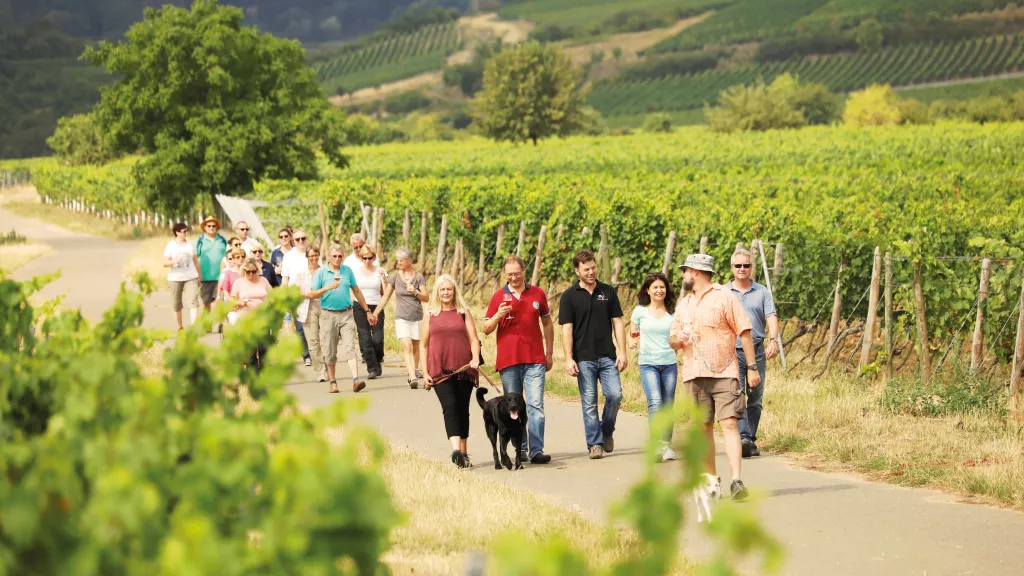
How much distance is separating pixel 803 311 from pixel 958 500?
23.4 feet

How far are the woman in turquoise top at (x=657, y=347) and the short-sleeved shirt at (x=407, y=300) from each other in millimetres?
4038

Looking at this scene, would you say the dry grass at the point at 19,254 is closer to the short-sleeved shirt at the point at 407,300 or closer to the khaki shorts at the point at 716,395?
the short-sleeved shirt at the point at 407,300

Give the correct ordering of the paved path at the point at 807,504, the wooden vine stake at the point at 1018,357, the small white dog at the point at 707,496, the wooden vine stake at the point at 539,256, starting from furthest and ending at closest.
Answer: the wooden vine stake at the point at 539,256, the wooden vine stake at the point at 1018,357, the small white dog at the point at 707,496, the paved path at the point at 807,504

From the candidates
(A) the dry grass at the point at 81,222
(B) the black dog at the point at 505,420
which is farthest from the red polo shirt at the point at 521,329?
(A) the dry grass at the point at 81,222

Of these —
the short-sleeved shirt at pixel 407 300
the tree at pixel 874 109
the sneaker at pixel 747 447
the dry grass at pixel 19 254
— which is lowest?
the dry grass at pixel 19 254

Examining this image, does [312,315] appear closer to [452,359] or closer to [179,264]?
[179,264]

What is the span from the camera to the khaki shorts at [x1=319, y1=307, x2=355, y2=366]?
1457cm

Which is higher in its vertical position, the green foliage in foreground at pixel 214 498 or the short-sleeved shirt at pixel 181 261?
the green foliage in foreground at pixel 214 498

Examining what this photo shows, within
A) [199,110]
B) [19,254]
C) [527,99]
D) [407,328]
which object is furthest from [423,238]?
[527,99]

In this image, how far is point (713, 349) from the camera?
883cm

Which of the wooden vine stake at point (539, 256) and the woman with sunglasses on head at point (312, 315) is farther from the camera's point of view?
the wooden vine stake at point (539, 256)

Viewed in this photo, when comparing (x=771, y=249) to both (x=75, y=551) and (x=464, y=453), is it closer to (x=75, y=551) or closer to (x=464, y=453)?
(x=464, y=453)

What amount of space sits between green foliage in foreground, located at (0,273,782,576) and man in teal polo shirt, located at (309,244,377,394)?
1059cm

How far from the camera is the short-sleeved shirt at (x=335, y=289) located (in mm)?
14383
